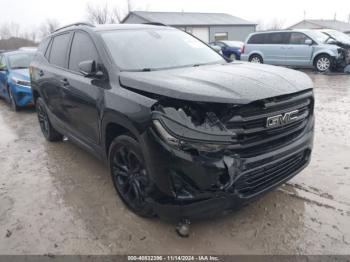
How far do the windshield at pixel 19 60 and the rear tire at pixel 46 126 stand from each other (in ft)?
12.1

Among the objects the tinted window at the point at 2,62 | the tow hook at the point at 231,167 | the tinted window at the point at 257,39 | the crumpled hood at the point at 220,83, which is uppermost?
the crumpled hood at the point at 220,83

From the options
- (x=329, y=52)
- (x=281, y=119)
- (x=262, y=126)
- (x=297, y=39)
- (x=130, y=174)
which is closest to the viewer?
(x=262, y=126)

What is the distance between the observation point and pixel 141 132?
276 centimetres

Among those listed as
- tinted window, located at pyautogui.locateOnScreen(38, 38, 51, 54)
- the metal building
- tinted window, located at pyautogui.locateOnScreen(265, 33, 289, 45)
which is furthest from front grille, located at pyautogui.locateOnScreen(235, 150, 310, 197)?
the metal building

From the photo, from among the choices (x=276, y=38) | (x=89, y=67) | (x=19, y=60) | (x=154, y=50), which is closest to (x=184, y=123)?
(x=89, y=67)

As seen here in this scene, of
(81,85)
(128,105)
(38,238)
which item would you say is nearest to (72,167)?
(81,85)

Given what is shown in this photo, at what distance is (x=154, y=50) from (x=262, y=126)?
1.80 metres

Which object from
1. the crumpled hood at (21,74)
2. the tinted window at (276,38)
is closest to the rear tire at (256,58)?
the tinted window at (276,38)

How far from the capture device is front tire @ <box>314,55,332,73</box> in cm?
1263

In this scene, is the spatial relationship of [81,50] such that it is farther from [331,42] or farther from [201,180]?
[331,42]

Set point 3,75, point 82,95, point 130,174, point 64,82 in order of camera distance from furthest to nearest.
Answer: point 3,75, point 64,82, point 82,95, point 130,174

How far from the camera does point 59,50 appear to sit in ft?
16.2

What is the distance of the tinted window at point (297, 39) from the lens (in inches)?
525

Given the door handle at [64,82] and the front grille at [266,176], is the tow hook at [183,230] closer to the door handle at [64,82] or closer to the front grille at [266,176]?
the front grille at [266,176]
